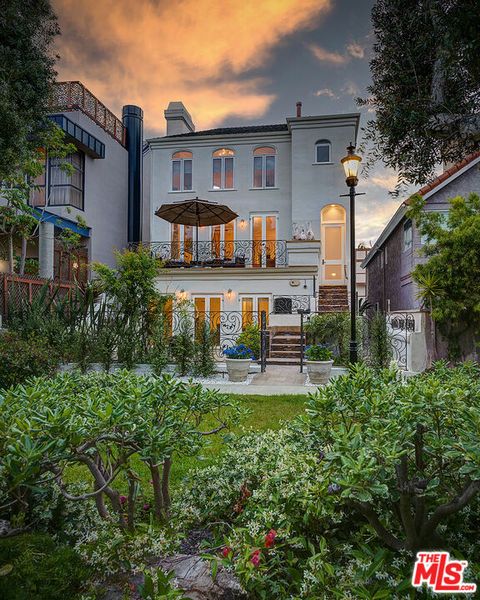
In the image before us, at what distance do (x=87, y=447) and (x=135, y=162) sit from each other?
23707mm

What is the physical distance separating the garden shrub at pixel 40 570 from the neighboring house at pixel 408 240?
1000 centimetres

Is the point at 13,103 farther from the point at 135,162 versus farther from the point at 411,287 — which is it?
the point at 135,162

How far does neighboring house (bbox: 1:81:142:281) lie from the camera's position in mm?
17297

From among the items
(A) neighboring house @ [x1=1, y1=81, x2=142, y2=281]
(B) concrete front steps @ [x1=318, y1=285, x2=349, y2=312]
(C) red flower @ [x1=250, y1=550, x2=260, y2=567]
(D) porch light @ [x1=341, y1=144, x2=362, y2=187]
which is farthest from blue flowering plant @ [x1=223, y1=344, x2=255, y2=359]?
(A) neighboring house @ [x1=1, y1=81, x2=142, y2=281]

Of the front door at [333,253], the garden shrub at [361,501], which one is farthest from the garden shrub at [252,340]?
the garden shrub at [361,501]

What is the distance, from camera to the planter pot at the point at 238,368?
936cm

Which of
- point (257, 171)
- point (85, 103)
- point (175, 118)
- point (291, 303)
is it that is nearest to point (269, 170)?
point (257, 171)

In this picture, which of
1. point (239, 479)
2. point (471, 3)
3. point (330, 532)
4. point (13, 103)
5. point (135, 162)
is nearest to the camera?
point (330, 532)

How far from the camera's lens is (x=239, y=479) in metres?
2.80

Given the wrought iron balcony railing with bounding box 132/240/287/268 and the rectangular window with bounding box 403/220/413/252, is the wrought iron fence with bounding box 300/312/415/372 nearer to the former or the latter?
the rectangular window with bounding box 403/220/413/252

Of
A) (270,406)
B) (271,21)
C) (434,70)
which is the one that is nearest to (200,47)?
(271,21)

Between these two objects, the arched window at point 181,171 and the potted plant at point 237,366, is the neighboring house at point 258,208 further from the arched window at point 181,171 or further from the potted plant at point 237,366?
the potted plant at point 237,366

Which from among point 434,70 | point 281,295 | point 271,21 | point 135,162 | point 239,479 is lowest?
point 239,479

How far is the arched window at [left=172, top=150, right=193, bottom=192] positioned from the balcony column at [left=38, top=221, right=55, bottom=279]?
708cm
